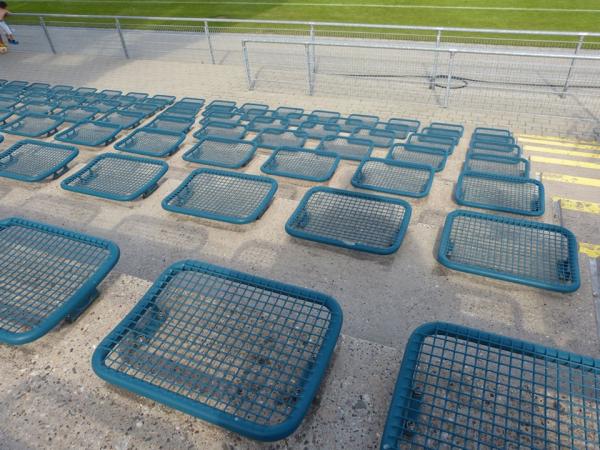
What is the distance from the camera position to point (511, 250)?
13.4 ft

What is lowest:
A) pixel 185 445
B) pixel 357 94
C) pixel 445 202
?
pixel 357 94

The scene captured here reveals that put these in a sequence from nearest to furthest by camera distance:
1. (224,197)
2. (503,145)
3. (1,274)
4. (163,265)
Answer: (1,274) < (163,265) < (224,197) < (503,145)

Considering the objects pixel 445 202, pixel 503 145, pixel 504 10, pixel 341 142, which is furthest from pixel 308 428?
pixel 504 10

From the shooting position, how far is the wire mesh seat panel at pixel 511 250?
12.1ft

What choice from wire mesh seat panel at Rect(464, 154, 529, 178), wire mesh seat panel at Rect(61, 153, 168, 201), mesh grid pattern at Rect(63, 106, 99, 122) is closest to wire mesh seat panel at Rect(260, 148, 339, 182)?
wire mesh seat panel at Rect(61, 153, 168, 201)

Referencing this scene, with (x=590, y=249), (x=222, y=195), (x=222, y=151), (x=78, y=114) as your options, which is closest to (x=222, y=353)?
(x=222, y=195)

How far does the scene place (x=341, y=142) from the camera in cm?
775

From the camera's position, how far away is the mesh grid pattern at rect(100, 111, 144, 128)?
27.1ft

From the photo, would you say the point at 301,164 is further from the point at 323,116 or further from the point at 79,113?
the point at 79,113

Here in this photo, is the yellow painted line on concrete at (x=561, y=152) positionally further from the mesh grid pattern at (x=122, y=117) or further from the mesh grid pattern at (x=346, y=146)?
the mesh grid pattern at (x=122, y=117)

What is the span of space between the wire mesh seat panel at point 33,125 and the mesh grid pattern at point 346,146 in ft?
16.7

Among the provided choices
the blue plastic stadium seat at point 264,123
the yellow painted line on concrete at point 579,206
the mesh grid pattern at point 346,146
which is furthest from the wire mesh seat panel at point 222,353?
the blue plastic stadium seat at point 264,123

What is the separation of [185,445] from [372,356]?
1.29 m

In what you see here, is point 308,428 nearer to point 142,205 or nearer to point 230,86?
point 142,205
